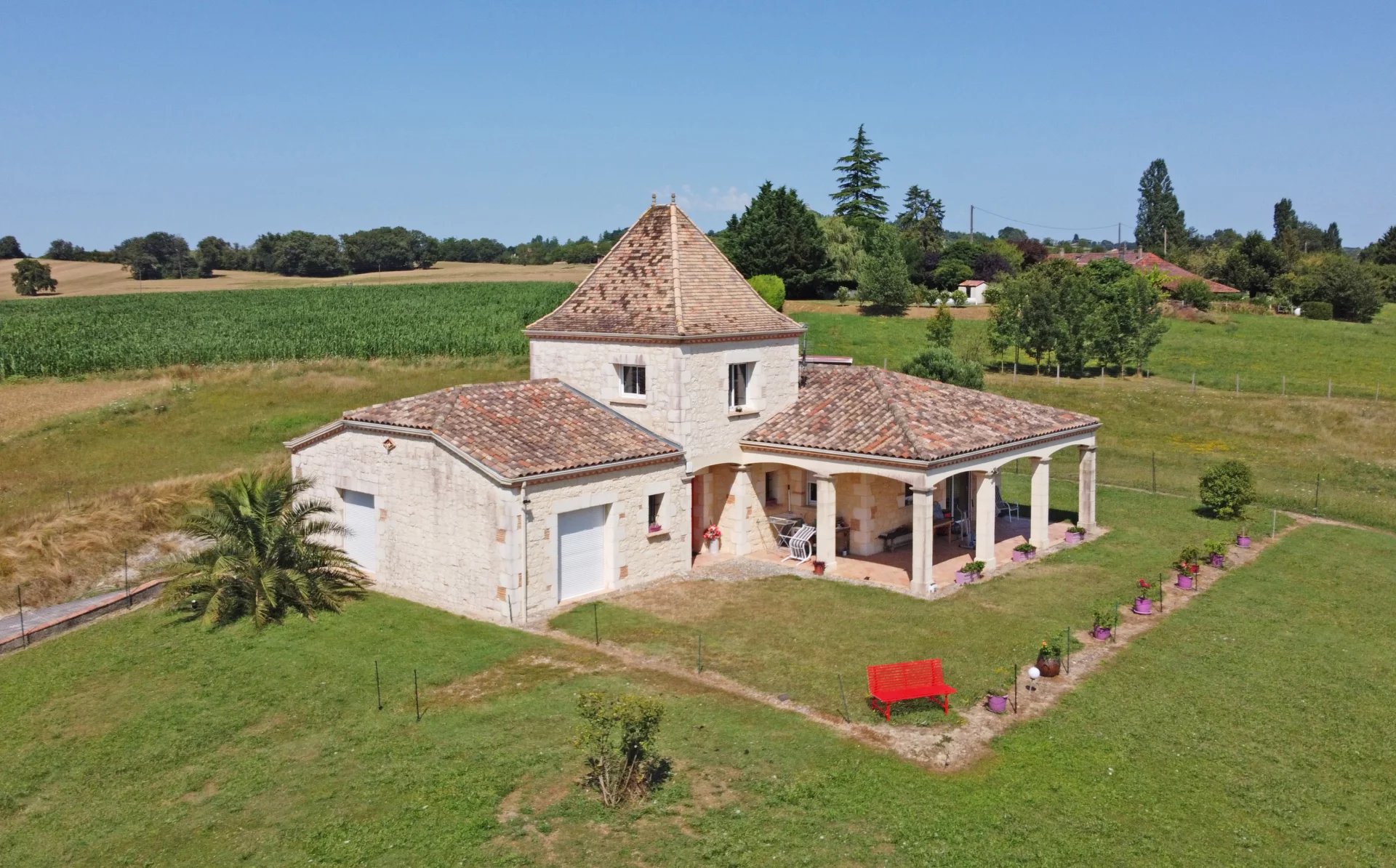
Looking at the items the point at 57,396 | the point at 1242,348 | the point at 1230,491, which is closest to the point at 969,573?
the point at 1230,491

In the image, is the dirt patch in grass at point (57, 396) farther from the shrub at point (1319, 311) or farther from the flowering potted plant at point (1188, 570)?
the shrub at point (1319, 311)

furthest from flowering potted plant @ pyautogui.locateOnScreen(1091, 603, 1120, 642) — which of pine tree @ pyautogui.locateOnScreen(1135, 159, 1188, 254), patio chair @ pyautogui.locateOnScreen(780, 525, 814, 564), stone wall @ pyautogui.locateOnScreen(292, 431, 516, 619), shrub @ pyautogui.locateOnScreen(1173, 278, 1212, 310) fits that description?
pine tree @ pyautogui.locateOnScreen(1135, 159, 1188, 254)

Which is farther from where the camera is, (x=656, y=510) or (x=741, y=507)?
(x=741, y=507)

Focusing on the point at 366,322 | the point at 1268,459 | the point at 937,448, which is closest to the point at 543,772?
the point at 937,448

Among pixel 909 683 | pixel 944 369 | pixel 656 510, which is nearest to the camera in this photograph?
pixel 909 683

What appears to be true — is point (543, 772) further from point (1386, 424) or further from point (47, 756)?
point (1386, 424)

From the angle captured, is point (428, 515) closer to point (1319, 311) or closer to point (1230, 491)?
point (1230, 491)

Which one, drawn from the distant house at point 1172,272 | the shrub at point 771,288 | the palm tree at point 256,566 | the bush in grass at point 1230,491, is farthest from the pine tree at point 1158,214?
the palm tree at point 256,566

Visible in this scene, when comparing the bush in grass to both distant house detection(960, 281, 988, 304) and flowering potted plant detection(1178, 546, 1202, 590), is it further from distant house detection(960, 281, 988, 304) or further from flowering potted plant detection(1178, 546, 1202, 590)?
distant house detection(960, 281, 988, 304)
